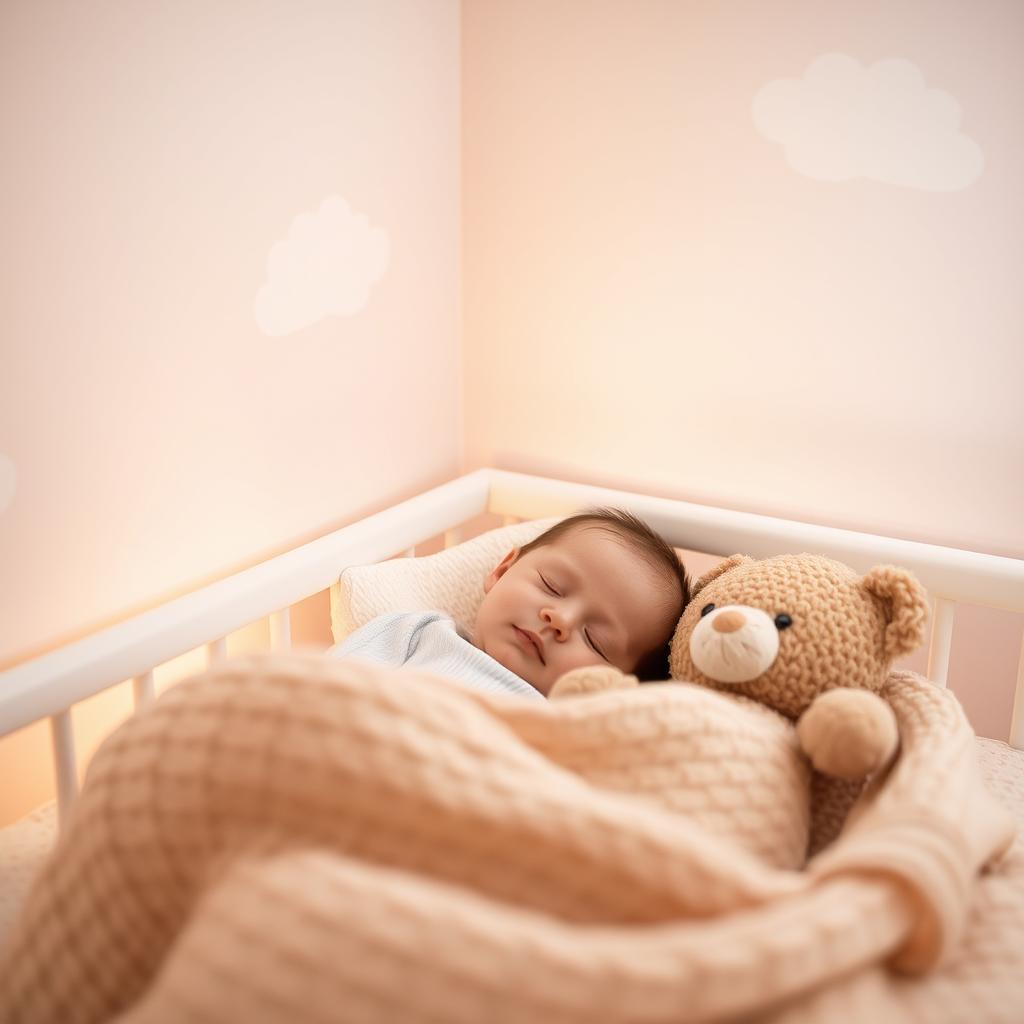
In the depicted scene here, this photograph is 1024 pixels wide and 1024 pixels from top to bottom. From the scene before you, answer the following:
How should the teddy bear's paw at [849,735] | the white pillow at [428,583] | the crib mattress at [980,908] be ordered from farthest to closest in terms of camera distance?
1. the white pillow at [428,583]
2. the teddy bear's paw at [849,735]
3. the crib mattress at [980,908]

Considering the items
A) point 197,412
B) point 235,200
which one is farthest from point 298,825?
point 235,200

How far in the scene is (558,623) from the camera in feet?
3.57

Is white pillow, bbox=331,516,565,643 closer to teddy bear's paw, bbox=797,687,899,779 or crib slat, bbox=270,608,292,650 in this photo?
crib slat, bbox=270,608,292,650

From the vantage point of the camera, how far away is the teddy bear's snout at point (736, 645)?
0.92m

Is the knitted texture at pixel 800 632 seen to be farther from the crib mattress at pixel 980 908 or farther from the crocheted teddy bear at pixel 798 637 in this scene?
the crib mattress at pixel 980 908

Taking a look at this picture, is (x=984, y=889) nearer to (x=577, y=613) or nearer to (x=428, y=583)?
(x=577, y=613)

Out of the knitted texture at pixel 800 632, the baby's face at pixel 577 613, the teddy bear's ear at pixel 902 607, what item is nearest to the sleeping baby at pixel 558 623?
the baby's face at pixel 577 613

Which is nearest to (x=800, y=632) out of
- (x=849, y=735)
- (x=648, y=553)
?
(x=849, y=735)

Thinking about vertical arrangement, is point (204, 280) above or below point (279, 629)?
above

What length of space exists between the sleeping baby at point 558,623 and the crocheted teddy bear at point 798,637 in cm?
11

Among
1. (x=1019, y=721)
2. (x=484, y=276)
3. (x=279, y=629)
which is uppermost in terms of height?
(x=484, y=276)

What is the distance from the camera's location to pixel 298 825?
0.63 metres

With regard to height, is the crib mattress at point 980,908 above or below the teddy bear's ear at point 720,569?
below

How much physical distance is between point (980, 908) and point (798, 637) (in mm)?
267
